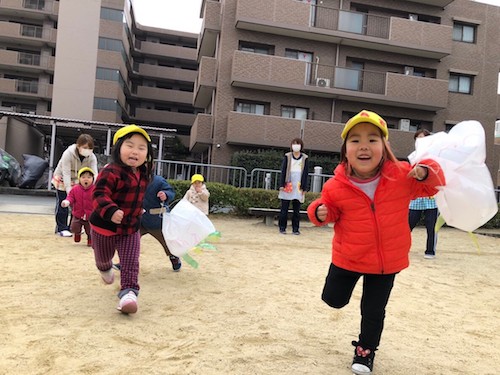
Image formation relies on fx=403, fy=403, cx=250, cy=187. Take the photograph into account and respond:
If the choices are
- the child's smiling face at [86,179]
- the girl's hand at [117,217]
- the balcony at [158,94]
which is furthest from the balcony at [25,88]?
the girl's hand at [117,217]

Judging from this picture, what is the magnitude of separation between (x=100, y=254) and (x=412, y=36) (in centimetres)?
1841

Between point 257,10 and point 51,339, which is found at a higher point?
point 257,10

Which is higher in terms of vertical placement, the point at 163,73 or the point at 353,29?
the point at 163,73

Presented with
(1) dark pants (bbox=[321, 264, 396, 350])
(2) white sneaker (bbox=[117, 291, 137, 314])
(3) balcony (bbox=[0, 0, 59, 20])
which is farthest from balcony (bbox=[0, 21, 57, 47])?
(1) dark pants (bbox=[321, 264, 396, 350])

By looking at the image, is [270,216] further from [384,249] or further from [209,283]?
[384,249]

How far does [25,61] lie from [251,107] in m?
21.1

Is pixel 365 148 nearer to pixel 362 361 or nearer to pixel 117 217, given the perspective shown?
pixel 362 361

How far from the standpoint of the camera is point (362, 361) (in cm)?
222

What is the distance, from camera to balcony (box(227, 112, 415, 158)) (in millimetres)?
16500

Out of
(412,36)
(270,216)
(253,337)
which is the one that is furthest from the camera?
(412,36)

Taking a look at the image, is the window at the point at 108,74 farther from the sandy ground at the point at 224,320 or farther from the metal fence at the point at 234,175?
the sandy ground at the point at 224,320

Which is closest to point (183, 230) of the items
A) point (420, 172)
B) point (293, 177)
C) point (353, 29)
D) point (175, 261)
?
point (175, 261)

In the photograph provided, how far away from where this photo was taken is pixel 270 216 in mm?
9352

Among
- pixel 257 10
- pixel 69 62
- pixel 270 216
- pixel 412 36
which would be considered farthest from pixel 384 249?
pixel 69 62
